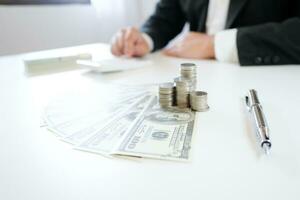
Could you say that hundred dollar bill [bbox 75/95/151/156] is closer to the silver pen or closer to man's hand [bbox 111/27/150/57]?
the silver pen

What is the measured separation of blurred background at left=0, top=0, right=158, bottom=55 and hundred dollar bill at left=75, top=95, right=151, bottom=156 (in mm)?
1556

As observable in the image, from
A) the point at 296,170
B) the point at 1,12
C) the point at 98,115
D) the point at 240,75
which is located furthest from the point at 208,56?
the point at 1,12

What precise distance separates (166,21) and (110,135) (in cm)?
91

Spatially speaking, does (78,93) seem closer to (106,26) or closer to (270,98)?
(270,98)

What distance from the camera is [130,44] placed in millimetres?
901

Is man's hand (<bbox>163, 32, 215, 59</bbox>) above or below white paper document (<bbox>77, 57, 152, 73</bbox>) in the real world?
above

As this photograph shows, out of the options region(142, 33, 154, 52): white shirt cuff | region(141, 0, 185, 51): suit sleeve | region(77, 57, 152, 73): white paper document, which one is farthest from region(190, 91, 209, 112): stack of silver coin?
region(141, 0, 185, 51): suit sleeve

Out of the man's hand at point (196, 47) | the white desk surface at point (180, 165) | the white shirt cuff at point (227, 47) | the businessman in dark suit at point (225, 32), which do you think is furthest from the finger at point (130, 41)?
the white desk surface at point (180, 165)

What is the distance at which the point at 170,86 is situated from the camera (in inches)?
17.8

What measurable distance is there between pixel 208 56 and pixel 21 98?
0.51m

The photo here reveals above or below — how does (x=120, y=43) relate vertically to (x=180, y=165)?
above

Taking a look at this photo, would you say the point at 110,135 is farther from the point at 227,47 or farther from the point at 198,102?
the point at 227,47

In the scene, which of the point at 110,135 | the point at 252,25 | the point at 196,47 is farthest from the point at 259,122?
the point at 252,25

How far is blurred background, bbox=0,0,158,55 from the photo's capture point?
1744mm
